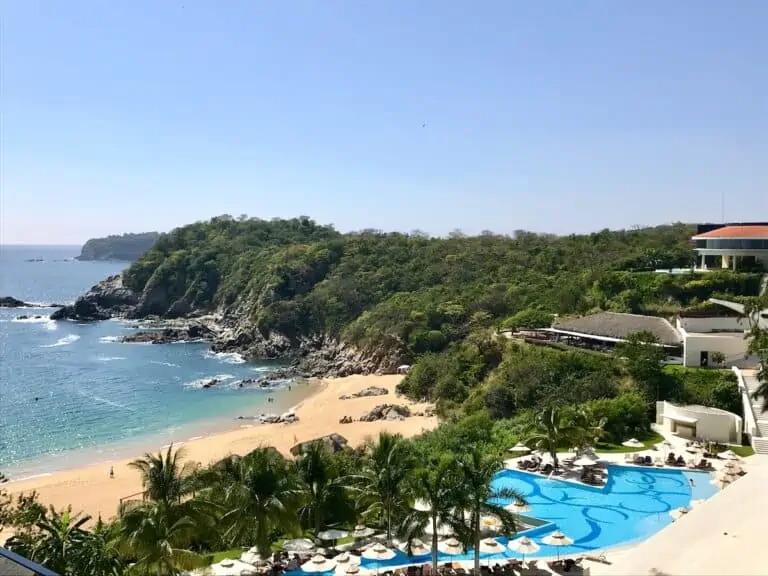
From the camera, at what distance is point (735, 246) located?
46.8 metres

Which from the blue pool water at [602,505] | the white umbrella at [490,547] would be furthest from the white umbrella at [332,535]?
the white umbrella at [490,547]

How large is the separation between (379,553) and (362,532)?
7.34 feet

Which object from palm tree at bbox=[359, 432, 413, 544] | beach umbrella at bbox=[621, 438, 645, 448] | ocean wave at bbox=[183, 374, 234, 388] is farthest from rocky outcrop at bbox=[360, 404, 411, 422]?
Result: palm tree at bbox=[359, 432, 413, 544]

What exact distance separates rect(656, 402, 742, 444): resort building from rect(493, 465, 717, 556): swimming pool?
4.86m

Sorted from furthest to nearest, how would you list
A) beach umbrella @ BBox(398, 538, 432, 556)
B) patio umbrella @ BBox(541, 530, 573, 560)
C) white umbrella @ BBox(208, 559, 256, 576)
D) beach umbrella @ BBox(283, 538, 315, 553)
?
beach umbrella @ BBox(283, 538, 315, 553) < patio umbrella @ BBox(541, 530, 573, 560) < beach umbrella @ BBox(398, 538, 432, 556) < white umbrella @ BBox(208, 559, 256, 576)

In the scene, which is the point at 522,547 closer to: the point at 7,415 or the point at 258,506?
the point at 258,506

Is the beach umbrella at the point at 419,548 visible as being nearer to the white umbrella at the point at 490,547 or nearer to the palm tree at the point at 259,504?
the white umbrella at the point at 490,547

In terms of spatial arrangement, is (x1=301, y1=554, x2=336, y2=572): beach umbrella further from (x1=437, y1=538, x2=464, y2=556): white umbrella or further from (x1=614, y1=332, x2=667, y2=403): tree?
(x1=614, y1=332, x2=667, y2=403): tree

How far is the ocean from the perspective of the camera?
39.1 m

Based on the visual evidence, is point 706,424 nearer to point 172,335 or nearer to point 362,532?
point 362,532

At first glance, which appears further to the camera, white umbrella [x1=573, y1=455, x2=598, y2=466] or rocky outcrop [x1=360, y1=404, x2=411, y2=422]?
rocky outcrop [x1=360, y1=404, x2=411, y2=422]

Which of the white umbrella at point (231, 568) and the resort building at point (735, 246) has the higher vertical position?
the resort building at point (735, 246)

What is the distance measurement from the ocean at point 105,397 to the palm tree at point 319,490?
2138 cm

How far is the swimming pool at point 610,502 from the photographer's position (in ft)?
66.6
